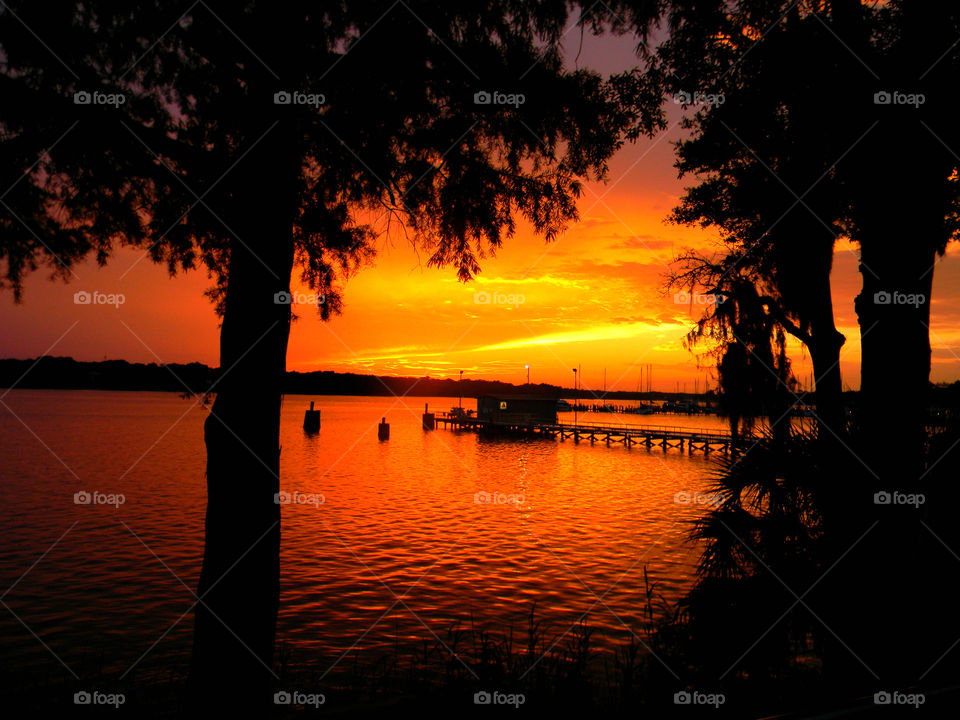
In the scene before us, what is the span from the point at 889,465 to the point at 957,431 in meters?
1.34

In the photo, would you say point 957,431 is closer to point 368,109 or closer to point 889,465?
point 889,465

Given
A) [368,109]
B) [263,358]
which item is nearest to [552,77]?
[368,109]
